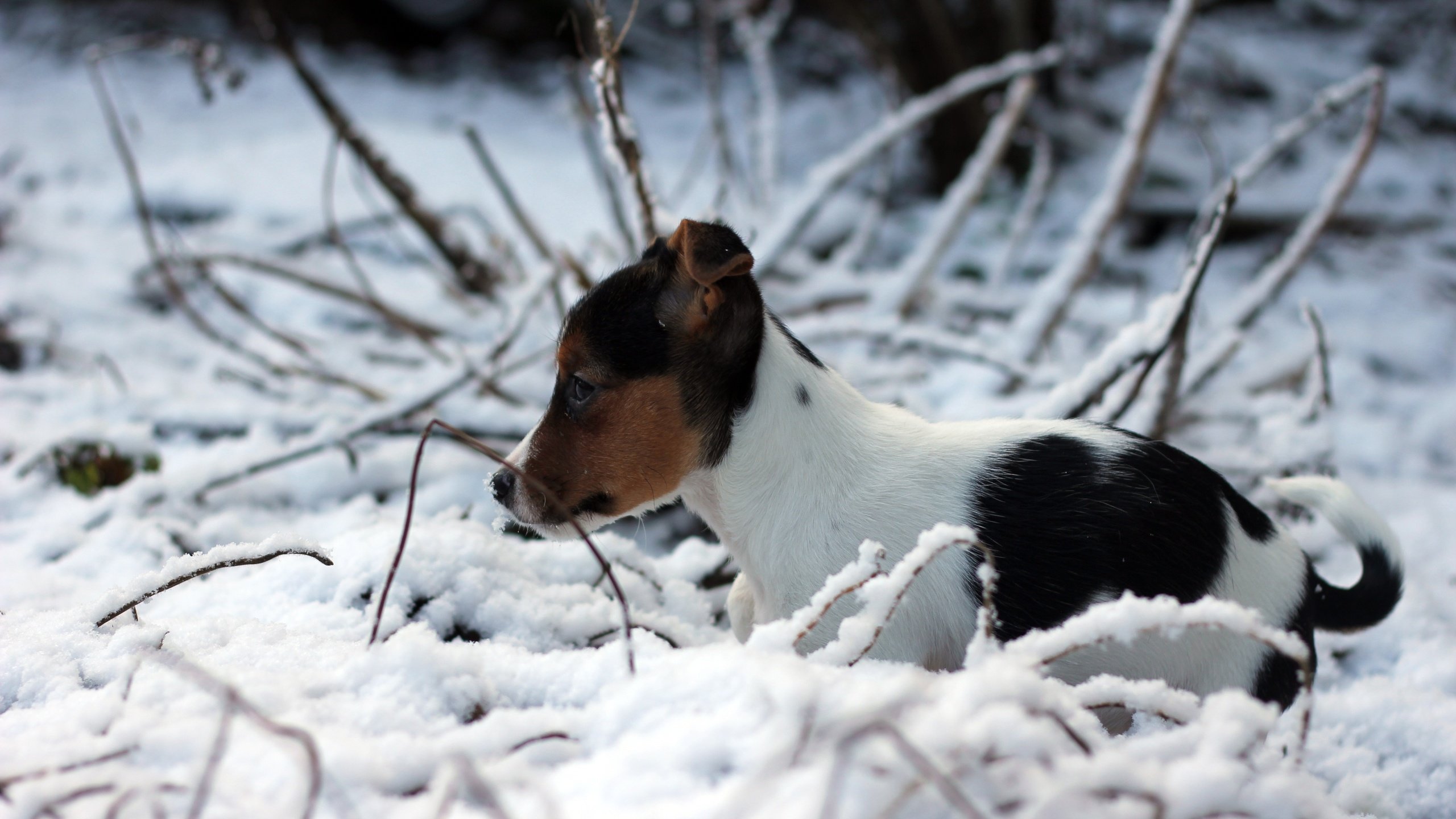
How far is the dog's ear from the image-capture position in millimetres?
1771

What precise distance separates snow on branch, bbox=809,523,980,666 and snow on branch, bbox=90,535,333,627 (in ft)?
2.89

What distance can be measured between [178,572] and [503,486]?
628mm

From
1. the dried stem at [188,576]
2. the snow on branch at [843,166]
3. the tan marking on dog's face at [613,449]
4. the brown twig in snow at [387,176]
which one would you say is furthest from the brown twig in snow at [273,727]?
the brown twig in snow at [387,176]

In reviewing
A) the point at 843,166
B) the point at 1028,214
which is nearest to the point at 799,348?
the point at 843,166

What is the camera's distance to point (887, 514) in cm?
184

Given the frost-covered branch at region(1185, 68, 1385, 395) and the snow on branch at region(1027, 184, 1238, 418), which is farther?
the frost-covered branch at region(1185, 68, 1385, 395)

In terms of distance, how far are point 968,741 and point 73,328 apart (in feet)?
15.7

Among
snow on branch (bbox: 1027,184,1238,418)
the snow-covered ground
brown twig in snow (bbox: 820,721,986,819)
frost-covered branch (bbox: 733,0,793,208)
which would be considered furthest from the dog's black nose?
frost-covered branch (bbox: 733,0,793,208)

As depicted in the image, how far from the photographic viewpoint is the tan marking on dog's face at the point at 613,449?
1964 mm

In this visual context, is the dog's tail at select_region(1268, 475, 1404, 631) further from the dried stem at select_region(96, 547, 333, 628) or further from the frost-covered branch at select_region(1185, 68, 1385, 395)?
the dried stem at select_region(96, 547, 333, 628)

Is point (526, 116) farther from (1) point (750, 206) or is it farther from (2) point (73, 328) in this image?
(2) point (73, 328)

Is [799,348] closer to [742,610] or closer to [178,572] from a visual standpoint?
[742,610]

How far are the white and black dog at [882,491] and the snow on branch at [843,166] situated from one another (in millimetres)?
1521

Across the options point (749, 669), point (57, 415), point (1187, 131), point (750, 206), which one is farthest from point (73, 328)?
point (1187, 131)
